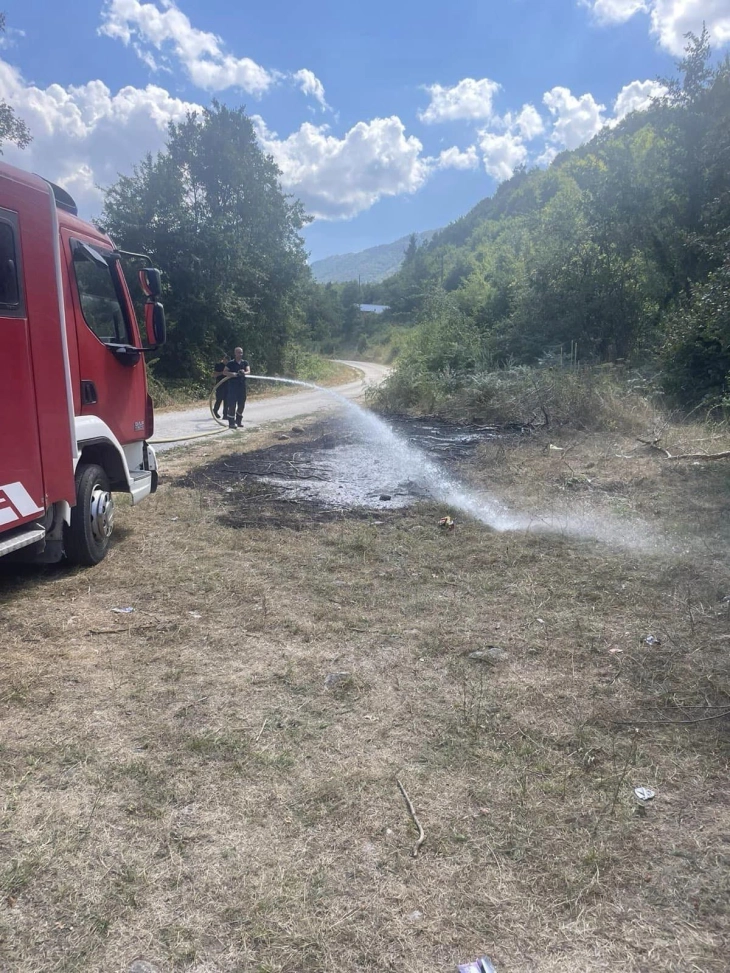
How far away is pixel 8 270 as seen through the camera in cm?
385

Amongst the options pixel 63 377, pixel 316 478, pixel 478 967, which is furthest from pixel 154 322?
pixel 478 967

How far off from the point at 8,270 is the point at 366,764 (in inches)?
142

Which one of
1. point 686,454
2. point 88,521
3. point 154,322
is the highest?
point 154,322

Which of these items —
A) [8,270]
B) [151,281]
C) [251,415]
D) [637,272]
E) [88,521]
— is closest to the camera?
[8,270]

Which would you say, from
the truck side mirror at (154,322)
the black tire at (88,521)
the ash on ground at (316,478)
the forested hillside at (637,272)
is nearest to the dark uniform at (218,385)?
the ash on ground at (316,478)

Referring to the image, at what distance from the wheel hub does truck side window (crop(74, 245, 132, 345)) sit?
1346 millimetres

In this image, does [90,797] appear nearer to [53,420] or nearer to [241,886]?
[241,886]

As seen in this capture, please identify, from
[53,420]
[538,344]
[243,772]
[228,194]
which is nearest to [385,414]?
[538,344]

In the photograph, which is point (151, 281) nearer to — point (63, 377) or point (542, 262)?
point (63, 377)

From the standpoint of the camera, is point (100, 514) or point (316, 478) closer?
point (100, 514)

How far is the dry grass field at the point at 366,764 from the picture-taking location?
6.41 ft

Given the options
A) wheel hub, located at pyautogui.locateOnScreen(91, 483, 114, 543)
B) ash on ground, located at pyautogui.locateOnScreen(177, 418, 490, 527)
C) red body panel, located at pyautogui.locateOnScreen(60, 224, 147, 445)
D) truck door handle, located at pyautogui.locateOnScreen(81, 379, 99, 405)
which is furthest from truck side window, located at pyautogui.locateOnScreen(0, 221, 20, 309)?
ash on ground, located at pyautogui.locateOnScreen(177, 418, 490, 527)

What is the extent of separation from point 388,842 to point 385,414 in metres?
15.5

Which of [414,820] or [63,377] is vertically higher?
[63,377]
